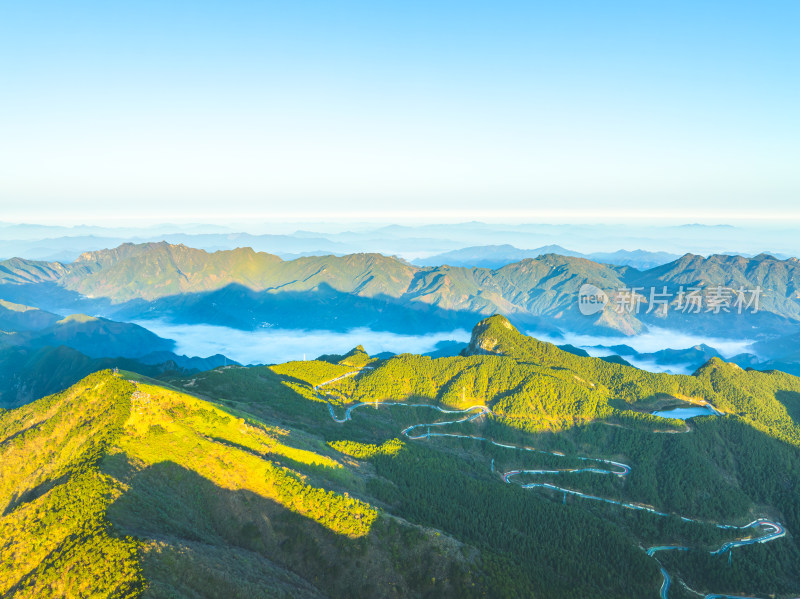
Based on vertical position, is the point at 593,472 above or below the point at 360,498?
below

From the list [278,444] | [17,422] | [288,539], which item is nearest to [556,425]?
[278,444]

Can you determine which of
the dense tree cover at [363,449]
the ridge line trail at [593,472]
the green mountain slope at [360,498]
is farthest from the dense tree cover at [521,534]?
the ridge line trail at [593,472]

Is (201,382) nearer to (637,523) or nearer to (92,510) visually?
(92,510)

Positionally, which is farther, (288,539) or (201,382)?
(201,382)

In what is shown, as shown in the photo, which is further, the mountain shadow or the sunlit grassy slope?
the mountain shadow

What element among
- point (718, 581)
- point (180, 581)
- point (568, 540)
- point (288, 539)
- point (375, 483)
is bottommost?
point (718, 581)

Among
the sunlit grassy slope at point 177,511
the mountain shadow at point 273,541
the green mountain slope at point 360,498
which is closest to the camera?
the sunlit grassy slope at point 177,511

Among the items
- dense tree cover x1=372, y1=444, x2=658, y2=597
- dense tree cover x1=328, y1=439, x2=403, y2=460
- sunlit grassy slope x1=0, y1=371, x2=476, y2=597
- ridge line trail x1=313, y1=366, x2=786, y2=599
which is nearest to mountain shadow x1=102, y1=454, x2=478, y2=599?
sunlit grassy slope x1=0, y1=371, x2=476, y2=597

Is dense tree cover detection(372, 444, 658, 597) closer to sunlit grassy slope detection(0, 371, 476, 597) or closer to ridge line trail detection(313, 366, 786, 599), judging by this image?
Result: ridge line trail detection(313, 366, 786, 599)

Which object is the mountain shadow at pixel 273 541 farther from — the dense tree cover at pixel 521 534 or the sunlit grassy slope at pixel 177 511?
the dense tree cover at pixel 521 534

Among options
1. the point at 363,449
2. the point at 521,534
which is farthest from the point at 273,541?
the point at 521,534

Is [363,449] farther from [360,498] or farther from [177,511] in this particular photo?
[177,511]
